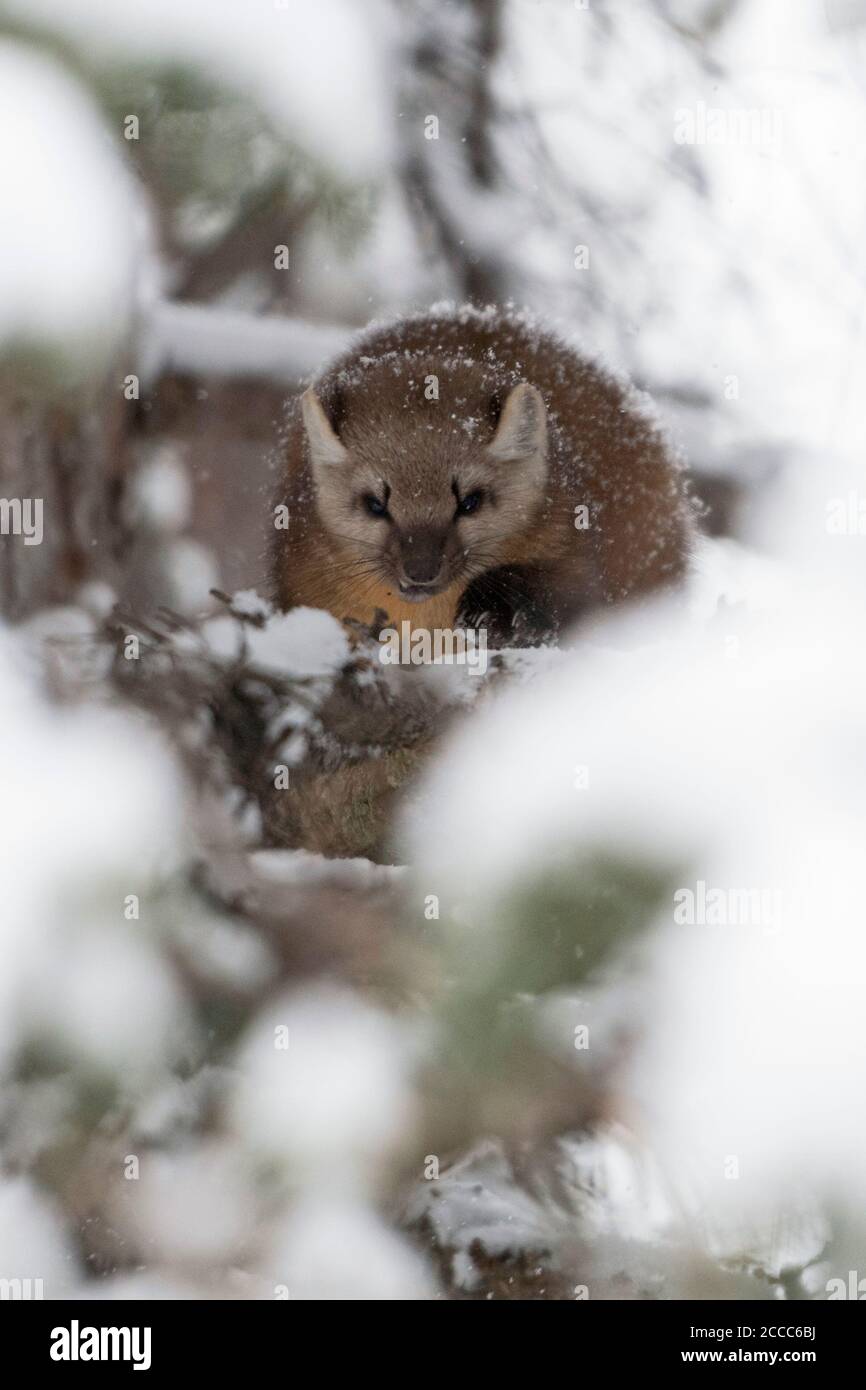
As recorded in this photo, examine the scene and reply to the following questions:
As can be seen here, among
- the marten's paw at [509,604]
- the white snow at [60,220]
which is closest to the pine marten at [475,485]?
the marten's paw at [509,604]

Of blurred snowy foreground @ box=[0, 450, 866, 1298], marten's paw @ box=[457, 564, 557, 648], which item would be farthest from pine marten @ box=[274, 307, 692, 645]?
blurred snowy foreground @ box=[0, 450, 866, 1298]

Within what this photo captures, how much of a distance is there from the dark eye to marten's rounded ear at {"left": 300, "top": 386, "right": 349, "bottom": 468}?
21 cm

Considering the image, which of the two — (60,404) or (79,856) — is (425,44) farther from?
(79,856)

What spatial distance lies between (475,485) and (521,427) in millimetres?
116

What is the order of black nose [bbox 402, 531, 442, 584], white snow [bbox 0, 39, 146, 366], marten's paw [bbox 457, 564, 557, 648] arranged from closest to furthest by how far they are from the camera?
black nose [bbox 402, 531, 442, 584] < marten's paw [bbox 457, 564, 557, 648] < white snow [bbox 0, 39, 146, 366]

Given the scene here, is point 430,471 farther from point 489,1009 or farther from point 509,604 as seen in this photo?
point 489,1009

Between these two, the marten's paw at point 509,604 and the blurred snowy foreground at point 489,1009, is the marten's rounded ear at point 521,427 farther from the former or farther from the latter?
the blurred snowy foreground at point 489,1009

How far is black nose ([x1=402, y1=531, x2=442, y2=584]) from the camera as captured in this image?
6.57ft

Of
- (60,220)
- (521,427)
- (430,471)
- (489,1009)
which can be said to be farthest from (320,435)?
(489,1009)

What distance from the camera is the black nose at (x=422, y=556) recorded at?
6.57ft

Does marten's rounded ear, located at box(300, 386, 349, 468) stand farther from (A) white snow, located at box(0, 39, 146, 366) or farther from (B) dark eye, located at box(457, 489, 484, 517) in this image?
(A) white snow, located at box(0, 39, 146, 366)

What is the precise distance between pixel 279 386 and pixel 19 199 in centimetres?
59

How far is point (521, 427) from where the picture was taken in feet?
6.78

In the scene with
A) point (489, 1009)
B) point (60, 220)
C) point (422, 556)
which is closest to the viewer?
point (422, 556)
